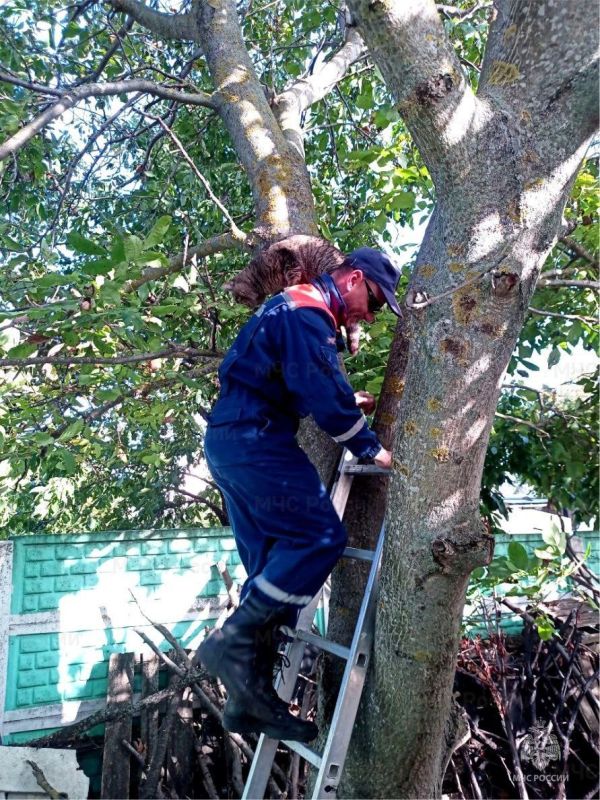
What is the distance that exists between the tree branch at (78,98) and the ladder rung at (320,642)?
95.0 inches

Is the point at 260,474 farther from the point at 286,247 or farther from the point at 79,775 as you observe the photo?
the point at 79,775

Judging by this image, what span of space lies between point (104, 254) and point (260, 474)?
0.99 meters

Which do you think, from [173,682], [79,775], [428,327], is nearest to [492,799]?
[173,682]

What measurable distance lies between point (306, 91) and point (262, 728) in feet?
13.0

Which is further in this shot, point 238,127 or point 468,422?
point 238,127

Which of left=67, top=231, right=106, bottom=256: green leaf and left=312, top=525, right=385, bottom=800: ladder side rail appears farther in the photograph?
left=67, top=231, right=106, bottom=256: green leaf

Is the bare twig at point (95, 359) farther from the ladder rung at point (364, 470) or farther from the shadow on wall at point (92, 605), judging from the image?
the shadow on wall at point (92, 605)

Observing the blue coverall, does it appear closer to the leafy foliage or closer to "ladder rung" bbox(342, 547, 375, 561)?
"ladder rung" bbox(342, 547, 375, 561)

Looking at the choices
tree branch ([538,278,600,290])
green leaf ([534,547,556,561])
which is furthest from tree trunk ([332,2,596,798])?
tree branch ([538,278,600,290])

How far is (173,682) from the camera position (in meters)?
4.61

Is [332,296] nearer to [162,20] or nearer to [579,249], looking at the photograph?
[579,249]

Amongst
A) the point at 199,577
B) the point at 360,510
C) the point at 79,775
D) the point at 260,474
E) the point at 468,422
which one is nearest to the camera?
the point at 468,422

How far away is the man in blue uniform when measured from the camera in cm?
219

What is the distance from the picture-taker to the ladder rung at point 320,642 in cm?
219
